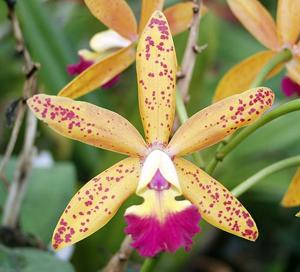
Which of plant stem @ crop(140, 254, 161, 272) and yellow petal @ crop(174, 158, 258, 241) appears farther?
plant stem @ crop(140, 254, 161, 272)

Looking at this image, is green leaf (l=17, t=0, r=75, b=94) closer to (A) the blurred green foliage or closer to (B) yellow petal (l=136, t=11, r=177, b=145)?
(A) the blurred green foliage

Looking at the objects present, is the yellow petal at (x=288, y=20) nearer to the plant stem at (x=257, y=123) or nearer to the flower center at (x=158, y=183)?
the plant stem at (x=257, y=123)

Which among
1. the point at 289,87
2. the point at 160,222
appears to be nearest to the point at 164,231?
the point at 160,222

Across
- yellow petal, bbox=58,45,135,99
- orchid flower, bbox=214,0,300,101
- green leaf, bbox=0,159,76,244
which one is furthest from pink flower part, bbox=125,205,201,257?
green leaf, bbox=0,159,76,244

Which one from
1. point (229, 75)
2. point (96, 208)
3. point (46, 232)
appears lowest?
point (46, 232)

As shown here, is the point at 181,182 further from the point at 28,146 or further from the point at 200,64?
the point at 200,64

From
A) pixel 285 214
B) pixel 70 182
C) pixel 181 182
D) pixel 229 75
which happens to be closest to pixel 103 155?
pixel 70 182

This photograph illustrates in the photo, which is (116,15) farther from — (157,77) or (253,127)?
(253,127)
